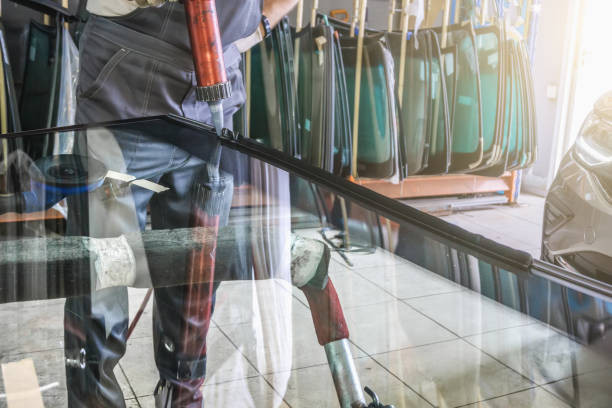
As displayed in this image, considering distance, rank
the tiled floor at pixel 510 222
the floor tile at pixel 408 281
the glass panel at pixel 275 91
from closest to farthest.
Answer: the floor tile at pixel 408 281 → the glass panel at pixel 275 91 → the tiled floor at pixel 510 222

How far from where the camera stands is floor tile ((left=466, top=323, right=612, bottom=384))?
14.2 inches

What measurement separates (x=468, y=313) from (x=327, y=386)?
124 millimetres

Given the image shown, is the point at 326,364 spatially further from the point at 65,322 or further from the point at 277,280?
the point at 65,322

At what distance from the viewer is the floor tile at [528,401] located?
0.35 meters

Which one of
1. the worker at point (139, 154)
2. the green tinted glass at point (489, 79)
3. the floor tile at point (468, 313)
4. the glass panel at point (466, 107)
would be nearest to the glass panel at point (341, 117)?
the glass panel at point (466, 107)

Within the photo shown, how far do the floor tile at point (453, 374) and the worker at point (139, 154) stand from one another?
191 millimetres

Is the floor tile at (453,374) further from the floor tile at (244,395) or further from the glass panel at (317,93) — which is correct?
the glass panel at (317,93)

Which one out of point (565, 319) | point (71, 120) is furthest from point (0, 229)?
point (71, 120)

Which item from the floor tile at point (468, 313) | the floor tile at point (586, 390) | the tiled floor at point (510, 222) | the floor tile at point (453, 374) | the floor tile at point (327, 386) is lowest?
the tiled floor at point (510, 222)

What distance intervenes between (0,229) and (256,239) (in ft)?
1.04

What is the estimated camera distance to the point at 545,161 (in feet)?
15.0

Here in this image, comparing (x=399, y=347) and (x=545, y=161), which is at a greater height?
(x=399, y=347)

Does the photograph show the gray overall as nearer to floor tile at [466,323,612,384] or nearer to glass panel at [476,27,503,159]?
floor tile at [466,323,612,384]

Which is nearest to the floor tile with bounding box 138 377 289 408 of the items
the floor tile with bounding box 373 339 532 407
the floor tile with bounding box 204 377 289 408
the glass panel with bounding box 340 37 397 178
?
the floor tile with bounding box 204 377 289 408
